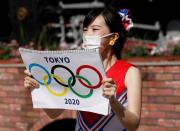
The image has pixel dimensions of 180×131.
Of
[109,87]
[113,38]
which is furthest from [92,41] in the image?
[109,87]

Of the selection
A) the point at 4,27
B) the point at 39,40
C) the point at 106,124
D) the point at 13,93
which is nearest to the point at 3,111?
the point at 13,93

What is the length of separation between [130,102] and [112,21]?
489 mm

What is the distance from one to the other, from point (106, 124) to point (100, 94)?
0.75ft

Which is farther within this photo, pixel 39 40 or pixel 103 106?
pixel 39 40

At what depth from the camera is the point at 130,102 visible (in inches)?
107

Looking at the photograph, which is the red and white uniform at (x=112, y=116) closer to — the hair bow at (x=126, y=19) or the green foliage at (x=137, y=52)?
the hair bow at (x=126, y=19)

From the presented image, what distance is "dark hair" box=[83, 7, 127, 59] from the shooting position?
2902mm

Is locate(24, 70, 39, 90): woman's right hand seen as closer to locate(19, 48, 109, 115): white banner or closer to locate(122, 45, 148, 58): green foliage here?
locate(19, 48, 109, 115): white banner

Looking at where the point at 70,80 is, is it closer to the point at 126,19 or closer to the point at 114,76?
the point at 114,76

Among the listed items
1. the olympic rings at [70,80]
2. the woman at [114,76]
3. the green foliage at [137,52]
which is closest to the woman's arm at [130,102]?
the woman at [114,76]

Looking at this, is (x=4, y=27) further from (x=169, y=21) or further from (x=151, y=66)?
(x=151, y=66)

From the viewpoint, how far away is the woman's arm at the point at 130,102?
2.58m

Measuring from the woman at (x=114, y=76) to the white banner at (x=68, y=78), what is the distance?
75mm

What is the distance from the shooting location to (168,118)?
4973 mm
